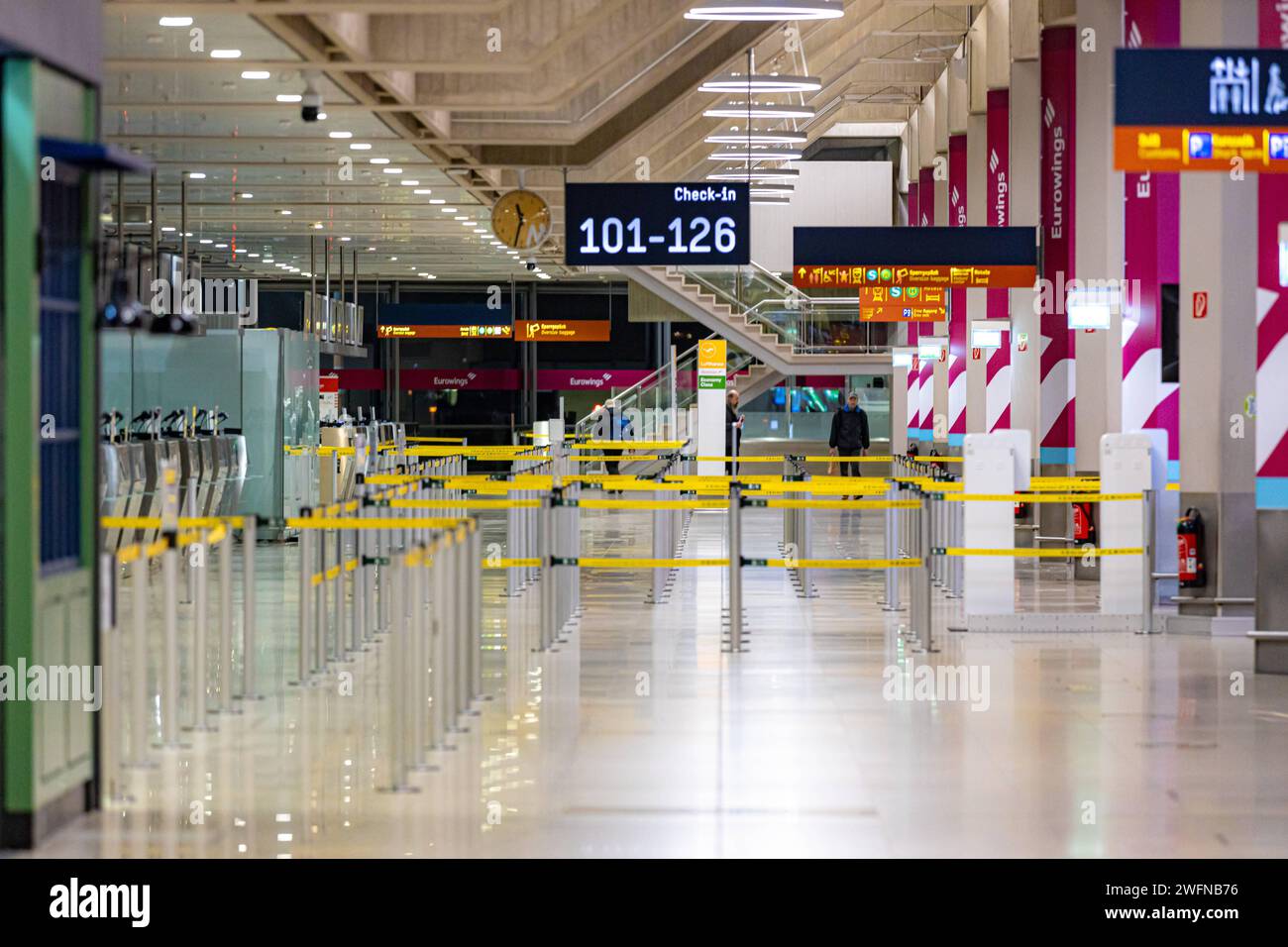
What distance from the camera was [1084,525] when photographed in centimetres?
1761

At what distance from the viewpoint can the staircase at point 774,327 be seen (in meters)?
33.5

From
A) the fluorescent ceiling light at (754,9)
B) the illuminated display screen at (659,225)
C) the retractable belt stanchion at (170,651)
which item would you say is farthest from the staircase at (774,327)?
the retractable belt stanchion at (170,651)

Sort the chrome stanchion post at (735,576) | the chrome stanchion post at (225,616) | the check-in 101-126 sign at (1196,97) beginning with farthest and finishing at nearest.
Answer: the chrome stanchion post at (735,576) → the chrome stanchion post at (225,616) → the check-in 101-126 sign at (1196,97)

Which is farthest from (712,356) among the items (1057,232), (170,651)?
(170,651)

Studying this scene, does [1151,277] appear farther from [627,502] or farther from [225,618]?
[225,618]

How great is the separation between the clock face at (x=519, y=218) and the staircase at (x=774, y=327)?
13.4 metres

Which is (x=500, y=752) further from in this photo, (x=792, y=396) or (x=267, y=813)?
(x=792, y=396)

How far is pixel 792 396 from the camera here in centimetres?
4269

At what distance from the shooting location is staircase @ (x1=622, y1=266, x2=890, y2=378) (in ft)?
110

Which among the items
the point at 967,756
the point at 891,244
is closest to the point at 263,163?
the point at 891,244

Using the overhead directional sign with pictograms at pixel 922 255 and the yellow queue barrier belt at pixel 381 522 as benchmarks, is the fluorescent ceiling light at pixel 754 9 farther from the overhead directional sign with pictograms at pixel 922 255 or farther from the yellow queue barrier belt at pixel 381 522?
the yellow queue barrier belt at pixel 381 522

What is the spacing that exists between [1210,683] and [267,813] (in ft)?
20.2

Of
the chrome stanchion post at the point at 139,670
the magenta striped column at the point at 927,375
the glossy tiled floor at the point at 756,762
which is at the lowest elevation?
the glossy tiled floor at the point at 756,762

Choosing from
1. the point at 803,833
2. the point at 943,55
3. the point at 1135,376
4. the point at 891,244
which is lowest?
the point at 803,833
